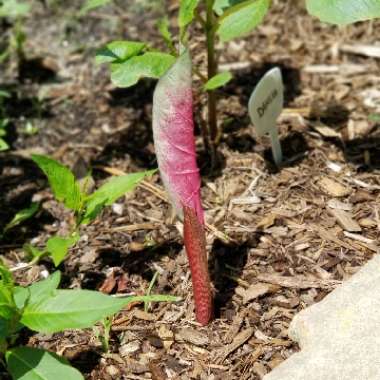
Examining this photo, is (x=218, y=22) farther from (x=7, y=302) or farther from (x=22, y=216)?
(x=7, y=302)

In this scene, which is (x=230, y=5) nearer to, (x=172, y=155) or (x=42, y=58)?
(x=172, y=155)

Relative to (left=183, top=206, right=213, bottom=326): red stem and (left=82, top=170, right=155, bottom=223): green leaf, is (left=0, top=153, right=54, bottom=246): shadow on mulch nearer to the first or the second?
(left=82, top=170, right=155, bottom=223): green leaf

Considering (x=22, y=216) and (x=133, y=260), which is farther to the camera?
(x=22, y=216)

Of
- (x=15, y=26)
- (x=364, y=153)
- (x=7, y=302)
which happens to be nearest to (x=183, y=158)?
(x=7, y=302)

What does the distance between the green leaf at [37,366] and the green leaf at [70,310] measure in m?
0.08

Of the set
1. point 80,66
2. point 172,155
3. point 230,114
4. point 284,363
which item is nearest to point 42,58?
point 80,66

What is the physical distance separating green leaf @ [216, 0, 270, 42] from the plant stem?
0.08m

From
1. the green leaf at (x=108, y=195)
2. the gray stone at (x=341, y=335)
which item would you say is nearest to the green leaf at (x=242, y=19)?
the green leaf at (x=108, y=195)

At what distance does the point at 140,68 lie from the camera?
1.89 meters

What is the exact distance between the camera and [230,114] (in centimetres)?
250

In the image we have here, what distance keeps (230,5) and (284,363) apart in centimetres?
107

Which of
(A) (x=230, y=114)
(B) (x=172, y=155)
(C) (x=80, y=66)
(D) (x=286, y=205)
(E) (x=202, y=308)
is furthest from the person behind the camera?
(C) (x=80, y=66)

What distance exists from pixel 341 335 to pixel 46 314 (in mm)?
670

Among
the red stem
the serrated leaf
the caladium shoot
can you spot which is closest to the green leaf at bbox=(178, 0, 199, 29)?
the caladium shoot
